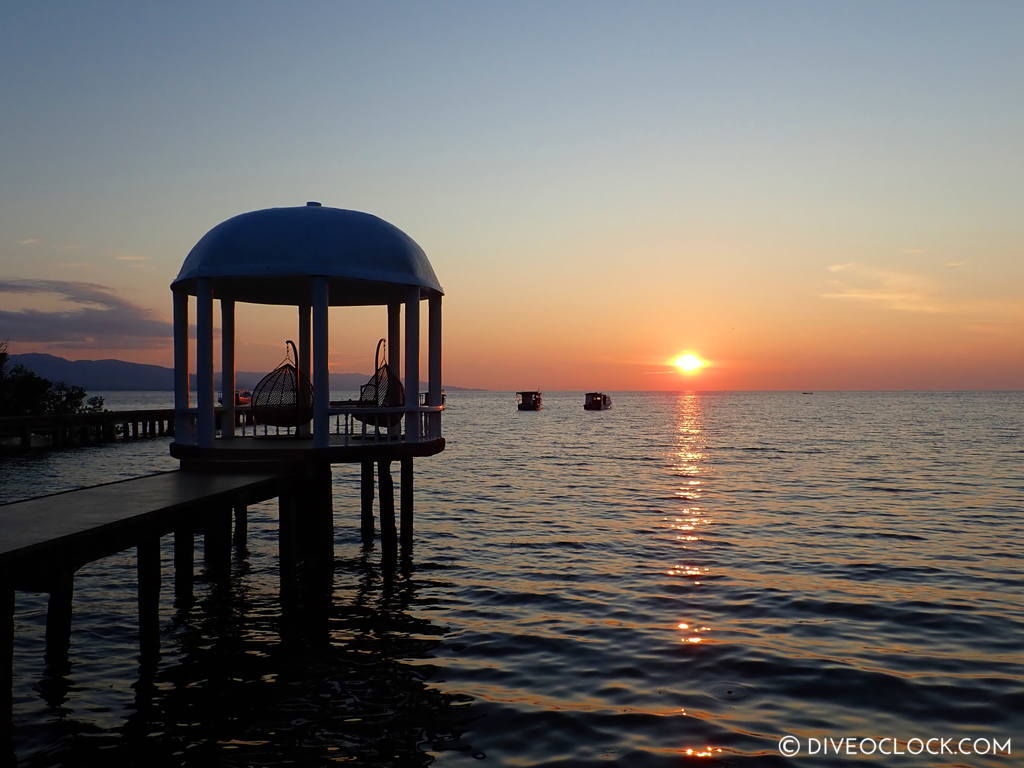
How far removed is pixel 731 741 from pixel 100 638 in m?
9.12

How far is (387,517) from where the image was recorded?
17.7 m

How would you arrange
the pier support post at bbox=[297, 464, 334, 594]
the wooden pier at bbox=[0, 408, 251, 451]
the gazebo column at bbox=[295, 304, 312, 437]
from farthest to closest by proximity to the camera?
1. the wooden pier at bbox=[0, 408, 251, 451]
2. the gazebo column at bbox=[295, 304, 312, 437]
3. the pier support post at bbox=[297, 464, 334, 594]

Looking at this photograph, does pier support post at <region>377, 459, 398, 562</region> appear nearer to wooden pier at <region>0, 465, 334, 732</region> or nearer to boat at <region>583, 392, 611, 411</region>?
wooden pier at <region>0, 465, 334, 732</region>

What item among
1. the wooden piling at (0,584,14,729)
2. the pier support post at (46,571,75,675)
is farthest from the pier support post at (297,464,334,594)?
the wooden piling at (0,584,14,729)

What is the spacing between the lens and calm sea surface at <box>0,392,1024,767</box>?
8.72 meters

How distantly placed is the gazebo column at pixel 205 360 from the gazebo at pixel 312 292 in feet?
0.06

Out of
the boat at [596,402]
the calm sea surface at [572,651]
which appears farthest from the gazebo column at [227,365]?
the boat at [596,402]

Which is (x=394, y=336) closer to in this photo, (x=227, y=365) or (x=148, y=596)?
(x=227, y=365)

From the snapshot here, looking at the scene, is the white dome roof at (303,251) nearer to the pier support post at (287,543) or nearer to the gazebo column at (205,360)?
the gazebo column at (205,360)

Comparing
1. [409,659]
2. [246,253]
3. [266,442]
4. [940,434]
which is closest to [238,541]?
[266,442]

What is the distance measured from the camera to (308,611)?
13875mm

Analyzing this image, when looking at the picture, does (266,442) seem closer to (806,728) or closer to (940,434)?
(806,728)

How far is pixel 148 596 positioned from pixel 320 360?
5260 millimetres

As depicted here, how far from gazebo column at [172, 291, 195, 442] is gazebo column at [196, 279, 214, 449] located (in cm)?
59
